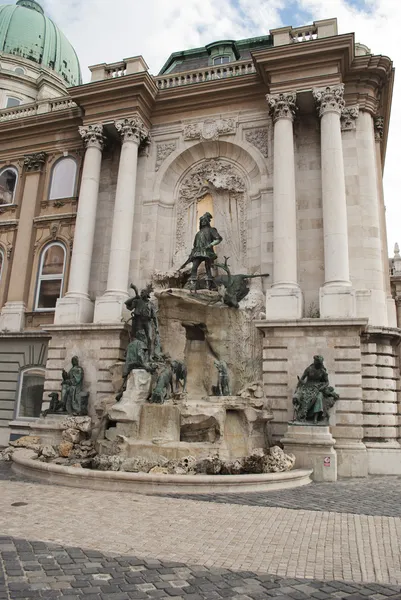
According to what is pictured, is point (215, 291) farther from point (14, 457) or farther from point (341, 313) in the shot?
point (14, 457)

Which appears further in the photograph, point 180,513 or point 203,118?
point 203,118

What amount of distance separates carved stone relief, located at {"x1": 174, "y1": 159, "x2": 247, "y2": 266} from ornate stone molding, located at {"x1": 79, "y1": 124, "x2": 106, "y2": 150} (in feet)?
12.8

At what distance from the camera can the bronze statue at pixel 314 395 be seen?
13.3m

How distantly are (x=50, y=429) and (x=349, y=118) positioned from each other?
15144 millimetres

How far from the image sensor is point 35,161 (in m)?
23.4

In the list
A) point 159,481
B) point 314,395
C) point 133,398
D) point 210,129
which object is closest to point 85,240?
point 210,129

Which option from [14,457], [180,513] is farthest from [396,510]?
[14,457]

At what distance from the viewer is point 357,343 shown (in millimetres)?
14773

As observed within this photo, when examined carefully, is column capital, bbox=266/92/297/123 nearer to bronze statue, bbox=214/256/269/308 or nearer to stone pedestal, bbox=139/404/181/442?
bronze statue, bbox=214/256/269/308

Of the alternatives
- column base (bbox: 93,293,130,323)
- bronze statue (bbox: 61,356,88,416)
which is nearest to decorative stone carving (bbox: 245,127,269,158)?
column base (bbox: 93,293,130,323)

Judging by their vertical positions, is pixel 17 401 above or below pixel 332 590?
above

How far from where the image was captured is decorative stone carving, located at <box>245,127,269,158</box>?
19.6 m

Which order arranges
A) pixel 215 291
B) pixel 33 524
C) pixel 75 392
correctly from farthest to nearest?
pixel 215 291
pixel 75 392
pixel 33 524

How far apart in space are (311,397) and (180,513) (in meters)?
6.59
